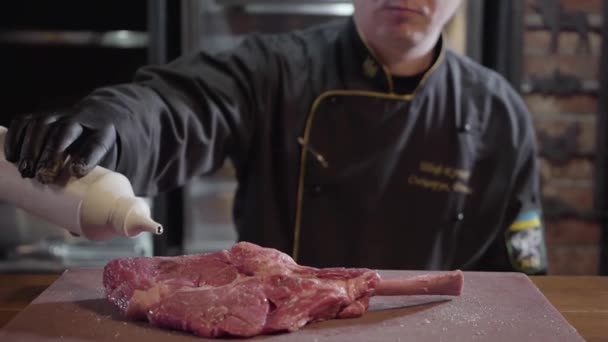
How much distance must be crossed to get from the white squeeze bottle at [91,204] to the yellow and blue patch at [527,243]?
4.03 feet

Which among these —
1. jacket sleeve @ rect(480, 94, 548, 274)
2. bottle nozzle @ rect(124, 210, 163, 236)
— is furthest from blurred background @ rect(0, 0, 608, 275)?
bottle nozzle @ rect(124, 210, 163, 236)

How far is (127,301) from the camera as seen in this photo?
48.8 inches

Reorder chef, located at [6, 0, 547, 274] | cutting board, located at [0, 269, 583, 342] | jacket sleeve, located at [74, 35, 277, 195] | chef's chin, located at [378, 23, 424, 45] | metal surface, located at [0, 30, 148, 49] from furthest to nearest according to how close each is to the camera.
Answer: metal surface, located at [0, 30, 148, 49] → chef, located at [6, 0, 547, 274] → chef's chin, located at [378, 23, 424, 45] → jacket sleeve, located at [74, 35, 277, 195] → cutting board, located at [0, 269, 583, 342]

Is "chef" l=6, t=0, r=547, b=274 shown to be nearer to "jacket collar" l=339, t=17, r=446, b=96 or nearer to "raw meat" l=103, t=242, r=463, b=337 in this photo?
"jacket collar" l=339, t=17, r=446, b=96

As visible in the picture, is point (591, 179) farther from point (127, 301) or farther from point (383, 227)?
point (127, 301)

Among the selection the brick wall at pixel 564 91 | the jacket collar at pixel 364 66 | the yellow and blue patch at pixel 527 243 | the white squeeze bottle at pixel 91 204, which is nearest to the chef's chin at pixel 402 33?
the jacket collar at pixel 364 66

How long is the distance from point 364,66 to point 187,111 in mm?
551

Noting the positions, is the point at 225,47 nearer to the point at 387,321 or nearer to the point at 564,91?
the point at 564,91

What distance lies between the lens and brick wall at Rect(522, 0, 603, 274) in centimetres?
322

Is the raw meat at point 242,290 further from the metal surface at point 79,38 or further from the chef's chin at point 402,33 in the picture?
the metal surface at point 79,38

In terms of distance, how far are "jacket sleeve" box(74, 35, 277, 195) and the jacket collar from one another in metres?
0.22

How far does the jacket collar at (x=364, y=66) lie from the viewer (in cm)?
218

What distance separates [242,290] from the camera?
4.00 feet

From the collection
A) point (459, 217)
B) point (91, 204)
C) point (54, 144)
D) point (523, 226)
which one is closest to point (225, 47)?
point (459, 217)
